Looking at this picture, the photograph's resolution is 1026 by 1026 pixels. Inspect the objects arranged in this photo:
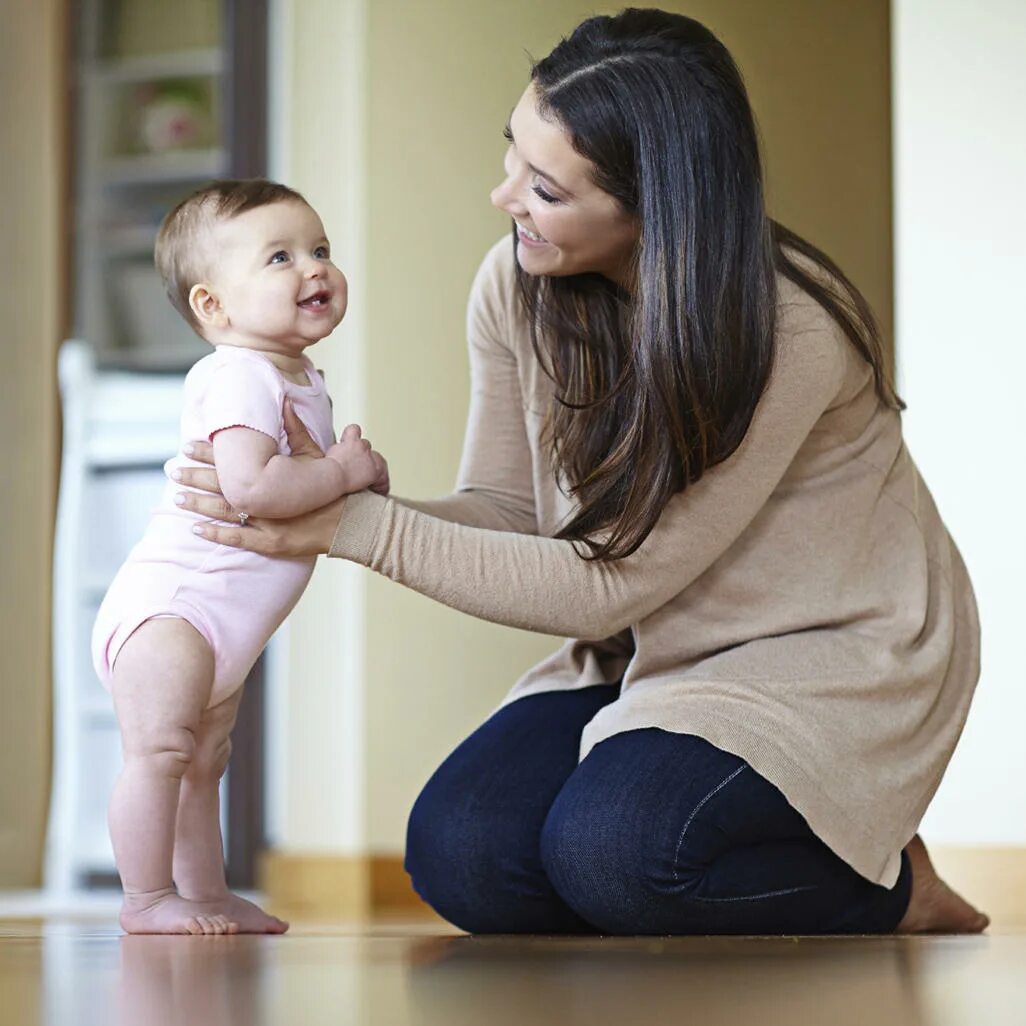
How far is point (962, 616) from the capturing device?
5.32 feet

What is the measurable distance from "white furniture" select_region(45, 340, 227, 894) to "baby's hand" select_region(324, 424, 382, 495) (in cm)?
227

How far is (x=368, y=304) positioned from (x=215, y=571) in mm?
1891

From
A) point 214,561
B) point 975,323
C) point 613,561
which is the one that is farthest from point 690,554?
point 975,323

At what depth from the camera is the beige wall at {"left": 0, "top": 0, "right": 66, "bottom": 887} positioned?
362 centimetres

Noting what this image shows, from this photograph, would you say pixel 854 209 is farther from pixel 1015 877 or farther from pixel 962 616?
pixel 962 616

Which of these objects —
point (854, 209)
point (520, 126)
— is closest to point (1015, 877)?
point (854, 209)

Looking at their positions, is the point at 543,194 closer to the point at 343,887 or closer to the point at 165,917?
the point at 165,917

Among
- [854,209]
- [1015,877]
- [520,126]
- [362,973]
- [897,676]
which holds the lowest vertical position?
[1015,877]

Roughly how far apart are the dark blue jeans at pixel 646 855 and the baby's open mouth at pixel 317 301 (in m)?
0.51

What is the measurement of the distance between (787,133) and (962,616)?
6.22 ft

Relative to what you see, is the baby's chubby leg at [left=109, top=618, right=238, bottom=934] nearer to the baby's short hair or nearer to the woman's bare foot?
the baby's short hair

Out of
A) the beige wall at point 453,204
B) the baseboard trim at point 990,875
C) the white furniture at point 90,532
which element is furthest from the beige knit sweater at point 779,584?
the white furniture at point 90,532

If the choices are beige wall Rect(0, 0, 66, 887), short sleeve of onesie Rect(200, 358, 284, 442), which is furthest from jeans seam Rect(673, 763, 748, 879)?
beige wall Rect(0, 0, 66, 887)

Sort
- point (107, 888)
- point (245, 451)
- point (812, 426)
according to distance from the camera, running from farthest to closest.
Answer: point (107, 888), point (812, 426), point (245, 451)
